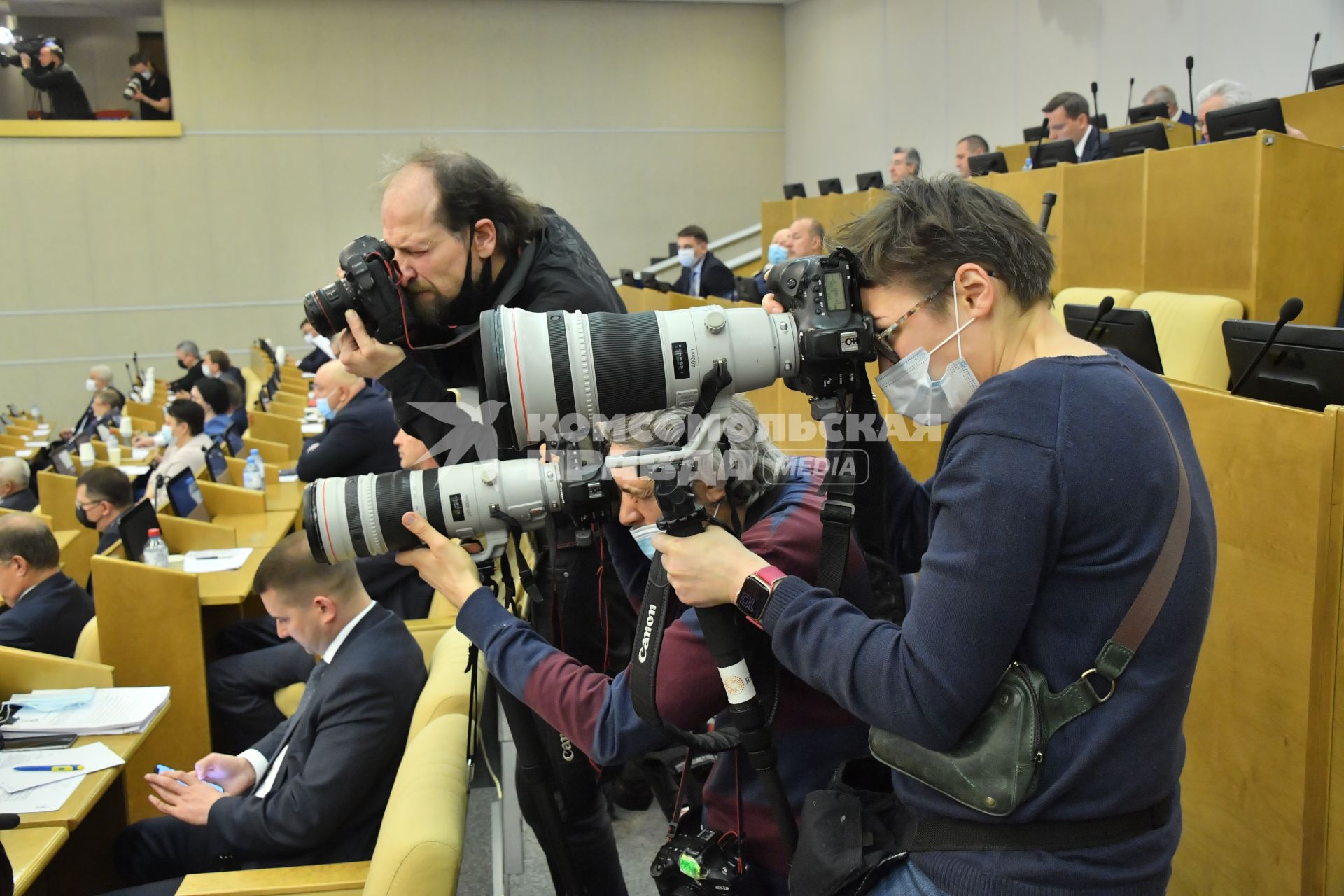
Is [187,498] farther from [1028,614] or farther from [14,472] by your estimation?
[1028,614]

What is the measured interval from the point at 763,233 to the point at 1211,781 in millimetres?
7618

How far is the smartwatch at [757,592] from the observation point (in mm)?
1007

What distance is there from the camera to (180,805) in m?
1.97

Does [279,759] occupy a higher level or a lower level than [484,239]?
lower

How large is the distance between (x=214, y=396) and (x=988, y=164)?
14.5 feet

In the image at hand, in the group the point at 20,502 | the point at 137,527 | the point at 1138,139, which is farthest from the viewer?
the point at 20,502

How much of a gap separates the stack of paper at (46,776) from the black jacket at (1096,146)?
4420 mm

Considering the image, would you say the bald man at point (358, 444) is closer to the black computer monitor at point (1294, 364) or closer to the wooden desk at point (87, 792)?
the wooden desk at point (87, 792)

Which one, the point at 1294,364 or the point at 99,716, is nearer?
the point at 1294,364

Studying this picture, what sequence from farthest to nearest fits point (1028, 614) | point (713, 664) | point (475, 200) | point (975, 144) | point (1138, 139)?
point (975, 144), point (1138, 139), point (475, 200), point (713, 664), point (1028, 614)

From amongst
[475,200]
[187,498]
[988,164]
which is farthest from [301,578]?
[988,164]

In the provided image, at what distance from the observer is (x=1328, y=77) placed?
464cm

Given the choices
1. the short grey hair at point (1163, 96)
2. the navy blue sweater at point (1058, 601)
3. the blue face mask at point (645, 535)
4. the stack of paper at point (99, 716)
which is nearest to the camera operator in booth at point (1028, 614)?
the navy blue sweater at point (1058, 601)

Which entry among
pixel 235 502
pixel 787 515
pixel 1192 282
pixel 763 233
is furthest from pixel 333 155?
pixel 787 515
